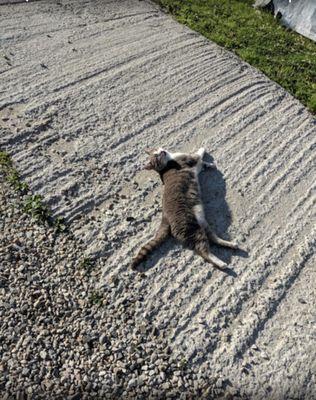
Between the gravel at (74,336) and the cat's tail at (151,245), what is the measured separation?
0.24 m

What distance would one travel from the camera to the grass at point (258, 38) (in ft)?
35.9

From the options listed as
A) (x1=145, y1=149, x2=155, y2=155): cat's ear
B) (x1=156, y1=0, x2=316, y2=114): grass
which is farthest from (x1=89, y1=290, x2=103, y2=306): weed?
(x1=156, y1=0, x2=316, y2=114): grass

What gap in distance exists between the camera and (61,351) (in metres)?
5.43

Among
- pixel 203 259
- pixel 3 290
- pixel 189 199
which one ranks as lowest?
pixel 3 290

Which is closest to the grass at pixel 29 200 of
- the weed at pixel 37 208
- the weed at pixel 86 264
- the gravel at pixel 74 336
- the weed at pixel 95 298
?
the weed at pixel 37 208

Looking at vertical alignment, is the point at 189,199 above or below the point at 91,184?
above

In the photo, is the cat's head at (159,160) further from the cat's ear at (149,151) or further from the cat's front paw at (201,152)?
the cat's front paw at (201,152)

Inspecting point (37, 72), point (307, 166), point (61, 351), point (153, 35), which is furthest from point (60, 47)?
point (61, 351)

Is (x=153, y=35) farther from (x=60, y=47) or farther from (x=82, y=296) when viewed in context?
(x=82, y=296)

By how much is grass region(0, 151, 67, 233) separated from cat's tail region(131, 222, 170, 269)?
1.27 m

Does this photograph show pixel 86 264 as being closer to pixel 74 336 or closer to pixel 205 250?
pixel 74 336

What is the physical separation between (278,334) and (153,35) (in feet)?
28.6

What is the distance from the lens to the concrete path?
5.79 meters

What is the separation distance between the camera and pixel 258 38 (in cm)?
1245
